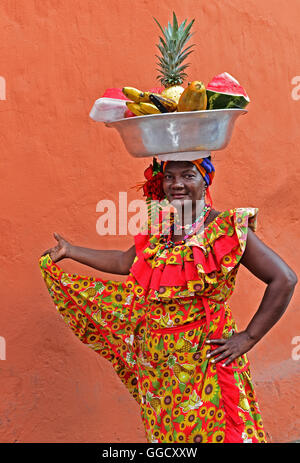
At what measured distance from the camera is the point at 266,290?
269 centimetres

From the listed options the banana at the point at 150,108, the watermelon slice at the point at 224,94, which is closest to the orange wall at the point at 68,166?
the banana at the point at 150,108

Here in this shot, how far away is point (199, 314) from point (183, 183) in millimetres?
611

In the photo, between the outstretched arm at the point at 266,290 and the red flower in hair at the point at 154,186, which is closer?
the outstretched arm at the point at 266,290

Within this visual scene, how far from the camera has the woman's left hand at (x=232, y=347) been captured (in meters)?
2.74

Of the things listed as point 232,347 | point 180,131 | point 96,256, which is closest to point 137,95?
point 180,131

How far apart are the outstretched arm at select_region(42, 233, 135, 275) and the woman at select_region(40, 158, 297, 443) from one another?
0.74 feet

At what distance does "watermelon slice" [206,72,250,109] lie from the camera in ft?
8.75

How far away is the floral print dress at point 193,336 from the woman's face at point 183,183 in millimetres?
175

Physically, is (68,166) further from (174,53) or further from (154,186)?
(174,53)

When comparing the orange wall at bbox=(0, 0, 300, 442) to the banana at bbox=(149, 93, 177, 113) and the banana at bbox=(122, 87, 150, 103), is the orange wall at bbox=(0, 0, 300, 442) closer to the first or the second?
the banana at bbox=(122, 87, 150, 103)

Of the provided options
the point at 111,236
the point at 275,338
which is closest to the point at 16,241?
the point at 111,236

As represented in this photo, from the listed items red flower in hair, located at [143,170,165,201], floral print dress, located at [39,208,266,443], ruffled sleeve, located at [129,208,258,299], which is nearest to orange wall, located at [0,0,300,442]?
red flower in hair, located at [143,170,165,201]

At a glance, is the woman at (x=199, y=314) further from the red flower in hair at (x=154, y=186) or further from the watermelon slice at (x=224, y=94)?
the watermelon slice at (x=224, y=94)
